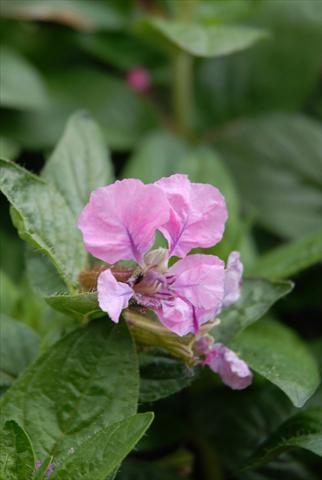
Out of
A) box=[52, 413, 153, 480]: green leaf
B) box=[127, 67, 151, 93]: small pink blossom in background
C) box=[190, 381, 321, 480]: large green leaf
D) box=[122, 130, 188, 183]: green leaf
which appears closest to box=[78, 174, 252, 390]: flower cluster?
box=[52, 413, 153, 480]: green leaf

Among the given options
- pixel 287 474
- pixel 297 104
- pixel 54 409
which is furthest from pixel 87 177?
pixel 297 104

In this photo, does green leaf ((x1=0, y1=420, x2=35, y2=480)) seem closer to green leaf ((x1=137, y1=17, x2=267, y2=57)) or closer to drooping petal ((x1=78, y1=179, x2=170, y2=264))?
drooping petal ((x1=78, y1=179, x2=170, y2=264))

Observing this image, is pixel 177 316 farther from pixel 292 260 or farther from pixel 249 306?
pixel 292 260

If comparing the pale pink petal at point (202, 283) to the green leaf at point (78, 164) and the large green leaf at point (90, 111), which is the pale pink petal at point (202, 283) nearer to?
the green leaf at point (78, 164)

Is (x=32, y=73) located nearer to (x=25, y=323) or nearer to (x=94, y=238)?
(x=25, y=323)

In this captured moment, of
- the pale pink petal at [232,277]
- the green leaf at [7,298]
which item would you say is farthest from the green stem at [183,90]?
the pale pink petal at [232,277]

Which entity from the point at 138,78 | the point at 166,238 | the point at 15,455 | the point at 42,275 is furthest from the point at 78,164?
the point at 138,78
